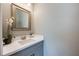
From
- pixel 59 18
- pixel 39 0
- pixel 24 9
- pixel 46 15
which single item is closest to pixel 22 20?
pixel 24 9

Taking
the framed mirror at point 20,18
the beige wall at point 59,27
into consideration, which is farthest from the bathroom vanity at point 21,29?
the beige wall at point 59,27

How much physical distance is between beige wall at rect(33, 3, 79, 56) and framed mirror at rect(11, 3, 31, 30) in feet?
1.18

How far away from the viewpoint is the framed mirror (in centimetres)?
227

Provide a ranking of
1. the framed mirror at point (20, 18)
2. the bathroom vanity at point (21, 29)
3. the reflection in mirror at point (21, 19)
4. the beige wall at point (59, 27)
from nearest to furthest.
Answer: the bathroom vanity at point (21, 29) → the framed mirror at point (20, 18) → the reflection in mirror at point (21, 19) → the beige wall at point (59, 27)

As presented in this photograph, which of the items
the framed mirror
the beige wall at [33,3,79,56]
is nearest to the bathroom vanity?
the framed mirror

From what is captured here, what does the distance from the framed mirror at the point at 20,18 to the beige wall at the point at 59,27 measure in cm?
36

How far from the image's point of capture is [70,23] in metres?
2.96

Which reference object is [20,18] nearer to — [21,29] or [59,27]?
[21,29]

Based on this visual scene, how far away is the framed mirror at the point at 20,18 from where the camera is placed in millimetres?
Answer: 2266

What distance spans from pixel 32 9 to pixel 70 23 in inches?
43.7

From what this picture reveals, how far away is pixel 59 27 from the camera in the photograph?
3.03m

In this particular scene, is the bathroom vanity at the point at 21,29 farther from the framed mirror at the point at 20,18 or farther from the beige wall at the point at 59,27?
the beige wall at the point at 59,27

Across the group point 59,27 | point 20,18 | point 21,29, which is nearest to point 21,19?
point 20,18

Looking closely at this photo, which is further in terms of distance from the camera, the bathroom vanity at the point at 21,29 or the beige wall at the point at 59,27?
the beige wall at the point at 59,27
